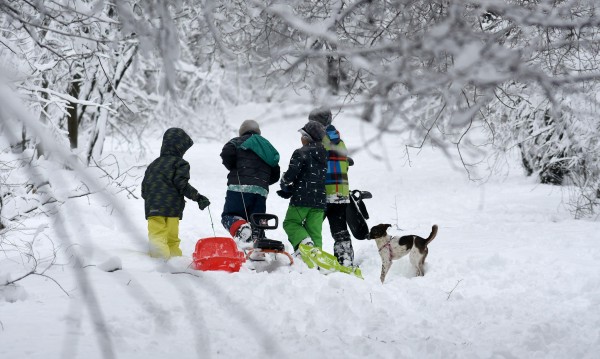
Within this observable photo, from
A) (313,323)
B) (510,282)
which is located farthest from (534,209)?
(313,323)

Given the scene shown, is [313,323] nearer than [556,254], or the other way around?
[313,323]

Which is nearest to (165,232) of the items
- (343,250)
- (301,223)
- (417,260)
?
(301,223)

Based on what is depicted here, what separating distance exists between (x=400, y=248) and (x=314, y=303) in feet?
6.14

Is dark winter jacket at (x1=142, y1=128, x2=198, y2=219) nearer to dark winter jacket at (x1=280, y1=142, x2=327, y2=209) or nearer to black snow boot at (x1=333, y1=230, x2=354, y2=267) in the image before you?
dark winter jacket at (x1=280, y1=142, x2=327, y2=209)

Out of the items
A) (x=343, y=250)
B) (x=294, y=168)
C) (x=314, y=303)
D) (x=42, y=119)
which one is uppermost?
(x=42, y=119)

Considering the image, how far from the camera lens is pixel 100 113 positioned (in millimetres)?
15008

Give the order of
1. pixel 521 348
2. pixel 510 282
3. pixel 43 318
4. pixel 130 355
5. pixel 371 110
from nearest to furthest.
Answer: pixel 371 110, pixel 130 355, pixel 43 318, pixel 521 348, pixel 510 282

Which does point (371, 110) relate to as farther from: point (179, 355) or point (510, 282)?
point (510, 282)

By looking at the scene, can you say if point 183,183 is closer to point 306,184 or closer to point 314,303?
point 306,184

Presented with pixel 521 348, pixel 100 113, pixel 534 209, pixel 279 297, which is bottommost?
pixel 521 348

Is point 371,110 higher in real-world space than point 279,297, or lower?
higher

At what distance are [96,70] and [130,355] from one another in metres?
10.2

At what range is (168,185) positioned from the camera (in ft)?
23.3

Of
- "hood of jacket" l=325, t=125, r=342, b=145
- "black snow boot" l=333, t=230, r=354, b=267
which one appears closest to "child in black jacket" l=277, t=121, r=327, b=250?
"hood of jacket" l=325, t=125, r=342, b=145
